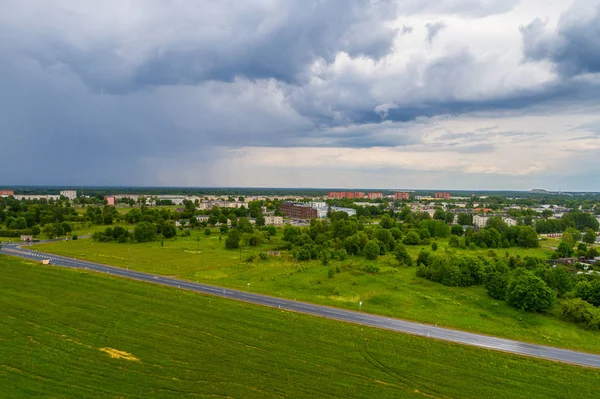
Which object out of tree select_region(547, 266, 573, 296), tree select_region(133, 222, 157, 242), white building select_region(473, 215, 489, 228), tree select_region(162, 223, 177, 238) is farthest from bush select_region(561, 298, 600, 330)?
white building select_region(473, 215, 489, 228)

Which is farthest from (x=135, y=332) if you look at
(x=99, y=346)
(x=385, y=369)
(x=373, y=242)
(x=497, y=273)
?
(x=373, y=242)

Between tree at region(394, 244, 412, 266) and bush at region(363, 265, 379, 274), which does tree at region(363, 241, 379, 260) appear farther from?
bush at region(363, 265, 379, 274)

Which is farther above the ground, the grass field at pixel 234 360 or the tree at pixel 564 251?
the tree at pixel 564 251

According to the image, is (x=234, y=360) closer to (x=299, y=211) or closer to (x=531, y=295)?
(x=531, y=295)

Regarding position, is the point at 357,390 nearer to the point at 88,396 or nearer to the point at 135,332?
the point at 88,396

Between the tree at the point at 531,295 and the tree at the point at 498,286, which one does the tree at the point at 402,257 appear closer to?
the tree at the point at 498,286

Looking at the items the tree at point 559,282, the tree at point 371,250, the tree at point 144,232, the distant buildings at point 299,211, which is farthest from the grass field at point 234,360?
the distant buildings at point 299,211

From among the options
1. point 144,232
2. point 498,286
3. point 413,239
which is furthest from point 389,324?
point 144,232
